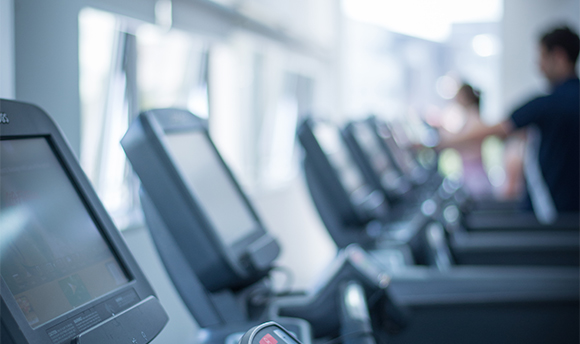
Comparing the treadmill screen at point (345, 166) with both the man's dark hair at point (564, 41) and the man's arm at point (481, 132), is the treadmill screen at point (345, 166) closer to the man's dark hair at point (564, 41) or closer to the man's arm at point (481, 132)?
the man's arm at point (481, 132)

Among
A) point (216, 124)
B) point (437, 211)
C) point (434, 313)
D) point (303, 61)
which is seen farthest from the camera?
point (303, 61)

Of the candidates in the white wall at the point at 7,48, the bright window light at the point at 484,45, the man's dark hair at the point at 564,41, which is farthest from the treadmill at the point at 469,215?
the bright window light at the point at 484,45

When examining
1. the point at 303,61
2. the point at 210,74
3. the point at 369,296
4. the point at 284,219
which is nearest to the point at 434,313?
the point at 369,296

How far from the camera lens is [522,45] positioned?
680 centimetres

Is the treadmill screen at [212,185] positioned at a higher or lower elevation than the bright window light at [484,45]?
higher

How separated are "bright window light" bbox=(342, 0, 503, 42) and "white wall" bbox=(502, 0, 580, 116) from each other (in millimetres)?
241

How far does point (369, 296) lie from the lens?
146cm

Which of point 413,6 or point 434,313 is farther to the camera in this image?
point 413,6

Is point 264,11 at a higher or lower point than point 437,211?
higher

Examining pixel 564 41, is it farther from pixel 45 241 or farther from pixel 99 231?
pixel 45 241

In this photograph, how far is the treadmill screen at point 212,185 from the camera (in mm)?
1075

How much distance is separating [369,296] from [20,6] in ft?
3.95

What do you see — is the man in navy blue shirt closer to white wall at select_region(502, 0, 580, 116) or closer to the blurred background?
the blurred background

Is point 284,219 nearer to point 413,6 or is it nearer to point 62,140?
point 62,140
